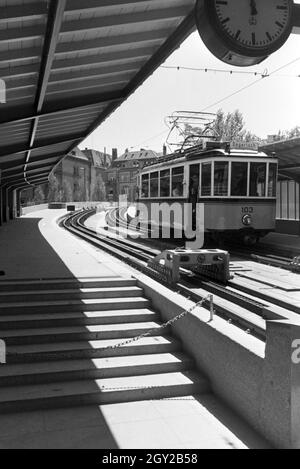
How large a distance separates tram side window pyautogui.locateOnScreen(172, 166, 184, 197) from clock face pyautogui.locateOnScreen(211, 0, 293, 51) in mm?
12411

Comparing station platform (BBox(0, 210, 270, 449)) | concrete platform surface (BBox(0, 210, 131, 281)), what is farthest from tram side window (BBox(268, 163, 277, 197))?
station platform (BBox(0, 210, 270, 449))

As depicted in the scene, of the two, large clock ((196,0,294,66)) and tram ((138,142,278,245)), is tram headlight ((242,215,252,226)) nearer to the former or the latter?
tram ((138,142,278,245))

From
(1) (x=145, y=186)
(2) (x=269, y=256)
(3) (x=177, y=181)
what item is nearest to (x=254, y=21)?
(2) (x=269, y=256)

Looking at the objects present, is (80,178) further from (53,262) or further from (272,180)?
(53,262)

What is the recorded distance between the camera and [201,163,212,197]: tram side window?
618 inches

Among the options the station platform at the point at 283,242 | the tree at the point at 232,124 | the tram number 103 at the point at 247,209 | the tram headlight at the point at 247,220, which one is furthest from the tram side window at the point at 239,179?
the tree at the point at 232,124

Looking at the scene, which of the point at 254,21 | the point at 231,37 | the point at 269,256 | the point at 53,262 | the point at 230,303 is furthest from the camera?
the point at 269,256

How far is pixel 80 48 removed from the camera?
767cm

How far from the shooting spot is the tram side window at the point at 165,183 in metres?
18.5

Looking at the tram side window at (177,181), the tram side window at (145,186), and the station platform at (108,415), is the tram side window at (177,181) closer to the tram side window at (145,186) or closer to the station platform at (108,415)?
the tram side window at (145,186)

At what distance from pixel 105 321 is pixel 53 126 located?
7903mm

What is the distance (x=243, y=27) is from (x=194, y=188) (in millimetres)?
11898

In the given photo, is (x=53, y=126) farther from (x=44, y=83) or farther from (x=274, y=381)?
(x=274, y=381)

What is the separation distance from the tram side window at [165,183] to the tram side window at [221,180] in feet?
10.6
